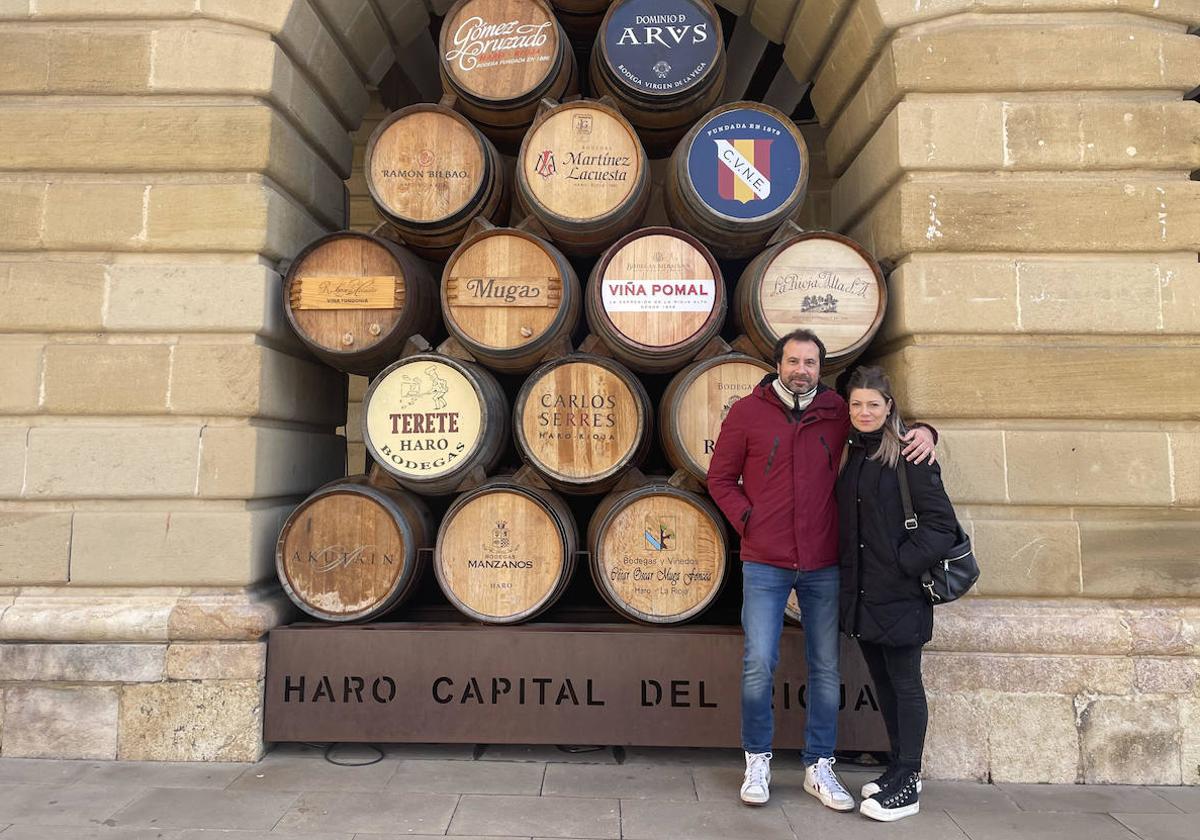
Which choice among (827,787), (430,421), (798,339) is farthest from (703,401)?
(827,787)

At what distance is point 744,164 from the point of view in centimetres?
391

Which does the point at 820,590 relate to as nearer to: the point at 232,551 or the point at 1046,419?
the point at 1046,419

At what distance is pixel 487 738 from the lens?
3.50m

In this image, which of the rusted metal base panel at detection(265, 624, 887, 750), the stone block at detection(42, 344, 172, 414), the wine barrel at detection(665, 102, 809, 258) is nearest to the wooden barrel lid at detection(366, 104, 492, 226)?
the wine barrel at detection(665, 102, 809, 258)

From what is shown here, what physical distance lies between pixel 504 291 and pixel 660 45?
5.50 feet

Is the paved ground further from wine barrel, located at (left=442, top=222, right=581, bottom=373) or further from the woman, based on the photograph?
wine barrel, located at (left=442, top=222, right=581, bottom=373)

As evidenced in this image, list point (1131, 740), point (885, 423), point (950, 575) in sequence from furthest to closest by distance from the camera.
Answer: point (1131, 740) < point (885, 423) < point (950, 575)

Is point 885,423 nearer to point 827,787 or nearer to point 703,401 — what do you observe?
point 703,401

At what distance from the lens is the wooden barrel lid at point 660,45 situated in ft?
13.4

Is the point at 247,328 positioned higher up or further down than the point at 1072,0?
further down

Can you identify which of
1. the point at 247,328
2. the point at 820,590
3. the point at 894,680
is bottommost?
the point at 894,680

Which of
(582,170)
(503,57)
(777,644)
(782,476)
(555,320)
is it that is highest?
(503,57)

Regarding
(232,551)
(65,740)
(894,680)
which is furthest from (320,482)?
(894,680)

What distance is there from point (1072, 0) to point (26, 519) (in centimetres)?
579
